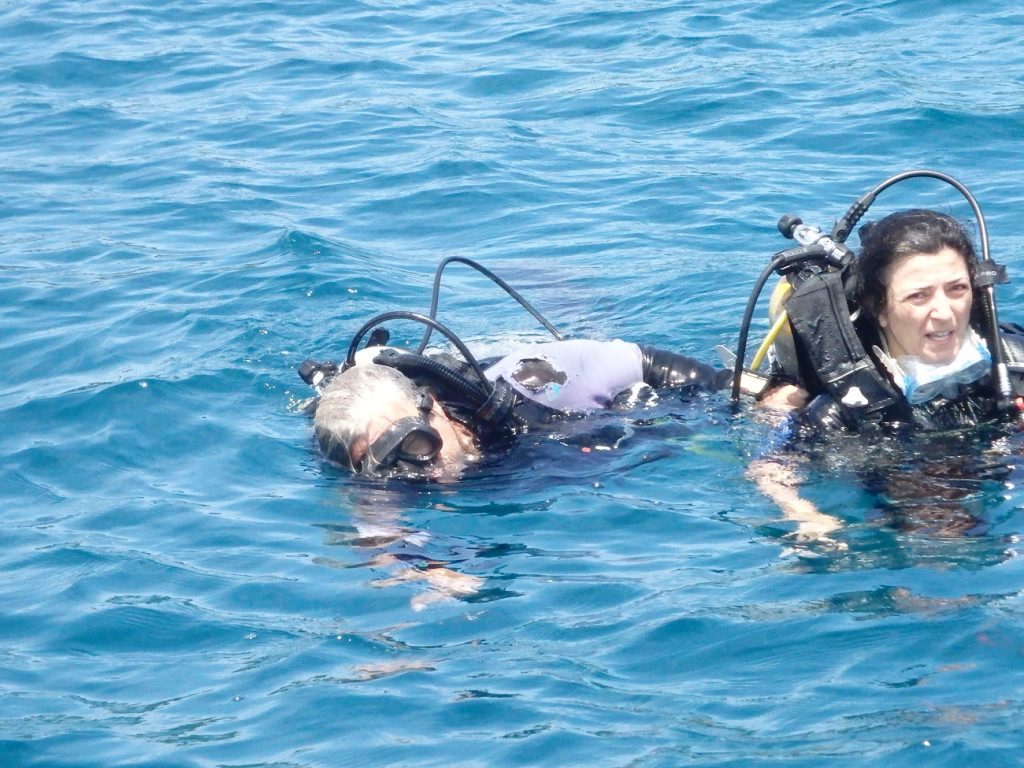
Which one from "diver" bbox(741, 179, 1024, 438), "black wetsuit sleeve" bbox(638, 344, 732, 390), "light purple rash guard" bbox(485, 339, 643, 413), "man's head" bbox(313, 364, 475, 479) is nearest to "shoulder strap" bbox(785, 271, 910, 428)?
"diver" bbox(741, 179, 1024, 438)

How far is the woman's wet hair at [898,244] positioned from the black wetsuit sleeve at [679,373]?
92cm

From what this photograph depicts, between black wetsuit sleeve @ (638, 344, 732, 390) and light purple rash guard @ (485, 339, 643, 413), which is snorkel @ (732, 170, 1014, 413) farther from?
light purple rash guard @ (485, 339, 643, 413)

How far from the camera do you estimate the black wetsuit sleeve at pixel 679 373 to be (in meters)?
6.02

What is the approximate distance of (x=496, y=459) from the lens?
5.58 m

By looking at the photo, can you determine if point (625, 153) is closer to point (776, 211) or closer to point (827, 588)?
point (776, 211)

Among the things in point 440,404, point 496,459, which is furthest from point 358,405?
point 496,459

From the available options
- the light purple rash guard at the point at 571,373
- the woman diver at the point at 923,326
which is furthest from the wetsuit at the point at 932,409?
the light purple rash guard at the point at 571,373

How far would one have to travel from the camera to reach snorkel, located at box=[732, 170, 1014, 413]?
5.07m

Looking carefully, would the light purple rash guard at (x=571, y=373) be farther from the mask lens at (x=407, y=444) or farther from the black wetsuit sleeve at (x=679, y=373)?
the mask lens at (x=407, y=444)

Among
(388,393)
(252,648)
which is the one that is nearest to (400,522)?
(388,393)

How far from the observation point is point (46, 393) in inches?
265

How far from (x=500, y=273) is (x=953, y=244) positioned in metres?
3.42

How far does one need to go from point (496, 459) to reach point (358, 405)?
2.02 feet

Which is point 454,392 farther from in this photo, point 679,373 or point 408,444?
point 679,373
